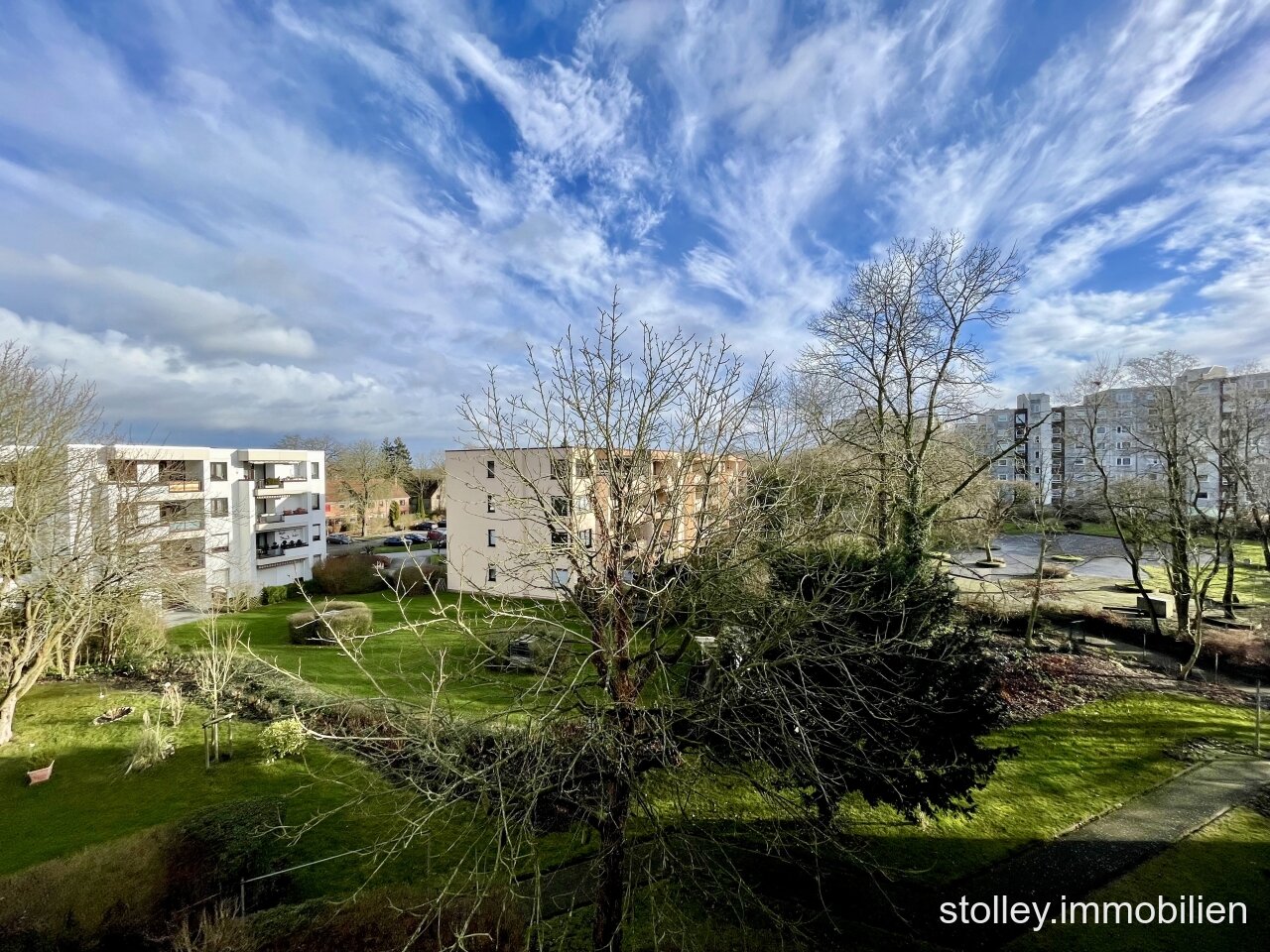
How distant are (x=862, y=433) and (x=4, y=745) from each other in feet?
69.5

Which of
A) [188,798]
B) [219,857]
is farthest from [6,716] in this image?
[219,857]

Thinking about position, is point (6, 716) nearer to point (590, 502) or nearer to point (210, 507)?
point (590, 502)

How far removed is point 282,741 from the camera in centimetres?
1166

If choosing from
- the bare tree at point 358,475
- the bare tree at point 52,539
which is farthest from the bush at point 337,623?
the bare tree at point 358,475

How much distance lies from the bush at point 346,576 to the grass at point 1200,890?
31.7 metres

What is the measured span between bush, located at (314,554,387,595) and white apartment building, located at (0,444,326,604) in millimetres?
2047

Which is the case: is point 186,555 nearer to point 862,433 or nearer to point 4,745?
point 4,745

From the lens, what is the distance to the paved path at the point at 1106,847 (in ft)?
25.0

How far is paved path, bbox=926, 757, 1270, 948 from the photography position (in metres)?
7.63

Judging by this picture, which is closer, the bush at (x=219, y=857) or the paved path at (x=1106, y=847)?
the bush at (x=219, y=857)

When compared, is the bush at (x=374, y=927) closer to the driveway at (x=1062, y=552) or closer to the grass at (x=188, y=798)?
the grass at (x=188, y=798)

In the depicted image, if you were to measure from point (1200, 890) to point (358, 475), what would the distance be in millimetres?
58610

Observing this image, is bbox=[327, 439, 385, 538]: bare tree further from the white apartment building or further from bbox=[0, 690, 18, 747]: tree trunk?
bbox=[0, 690, 18, 747]: tree trunk

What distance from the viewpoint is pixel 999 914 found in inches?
288
